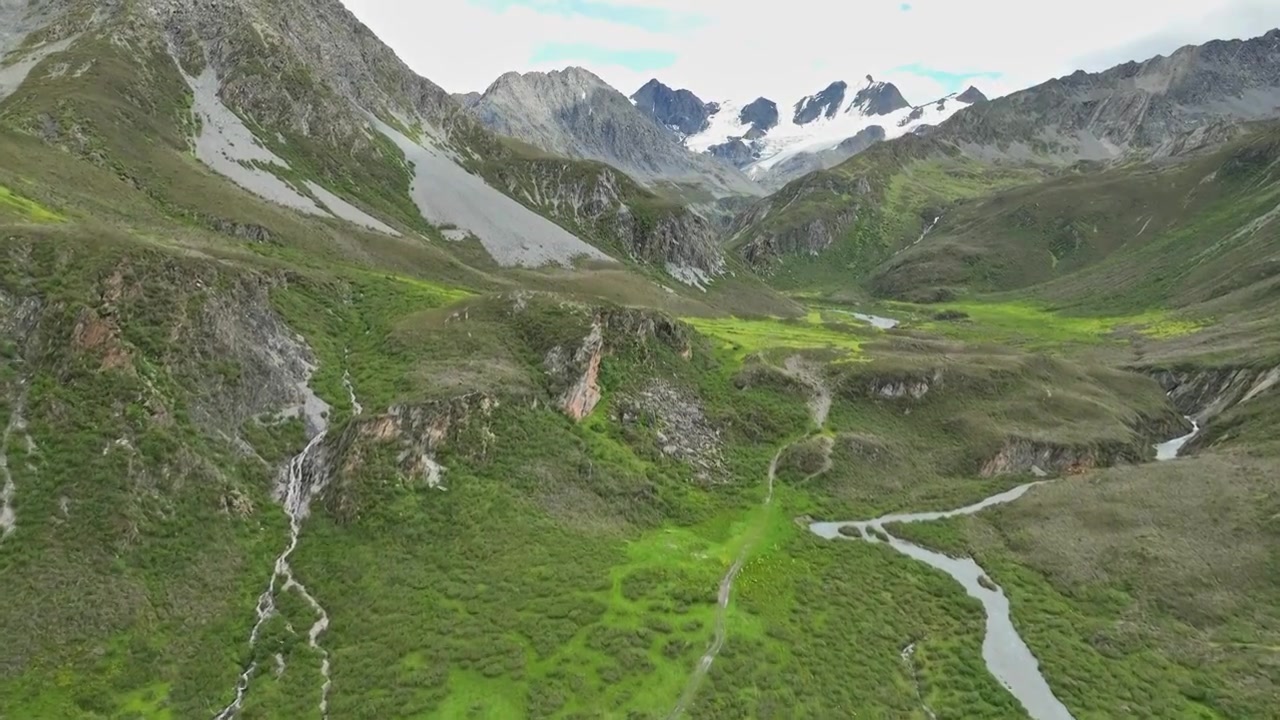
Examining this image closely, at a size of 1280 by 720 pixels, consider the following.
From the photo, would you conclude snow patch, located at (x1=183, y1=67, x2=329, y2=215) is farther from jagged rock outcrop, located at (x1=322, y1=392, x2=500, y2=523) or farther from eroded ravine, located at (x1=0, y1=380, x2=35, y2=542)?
eroded ravine, located at (x1=0, y1=380, x2=35, y2=542)

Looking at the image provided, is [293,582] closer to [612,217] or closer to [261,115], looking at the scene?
[261,115]

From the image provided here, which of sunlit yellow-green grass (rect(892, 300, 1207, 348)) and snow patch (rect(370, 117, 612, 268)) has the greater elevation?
snow patch (rect(370, 117, 612, 268))

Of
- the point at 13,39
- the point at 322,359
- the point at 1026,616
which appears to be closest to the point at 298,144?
the point at 13,39

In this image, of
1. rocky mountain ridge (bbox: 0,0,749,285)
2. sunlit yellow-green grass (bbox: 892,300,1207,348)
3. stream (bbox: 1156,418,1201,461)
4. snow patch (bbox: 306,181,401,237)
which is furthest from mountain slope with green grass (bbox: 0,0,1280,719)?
sunlit yellow-green grass (bbox: 892,300,1207,348)

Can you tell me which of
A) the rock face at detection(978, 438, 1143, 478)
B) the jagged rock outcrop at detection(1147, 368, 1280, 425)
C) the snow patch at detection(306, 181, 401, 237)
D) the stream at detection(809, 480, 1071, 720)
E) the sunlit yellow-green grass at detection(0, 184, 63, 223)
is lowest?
the stream at detection(809, 480, 1071, 720)

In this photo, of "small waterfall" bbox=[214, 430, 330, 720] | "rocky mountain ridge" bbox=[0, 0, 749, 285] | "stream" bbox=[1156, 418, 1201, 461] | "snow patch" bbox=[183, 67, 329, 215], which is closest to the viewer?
"small waterfall" bbox=[214, 430, 330, 720]

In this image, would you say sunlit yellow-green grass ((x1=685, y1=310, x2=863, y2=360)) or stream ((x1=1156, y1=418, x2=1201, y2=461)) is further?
sunlit yellow-green grass ((x1=685, y1=310, x2=863, y2=360))

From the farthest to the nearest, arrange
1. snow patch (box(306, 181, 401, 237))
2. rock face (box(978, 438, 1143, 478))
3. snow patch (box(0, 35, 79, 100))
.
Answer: snow patch (box(306, 181, 401, 237)), snow patch (box(0, 35, 79, 100)), rock face (box(978, 438, 1143, 478))
